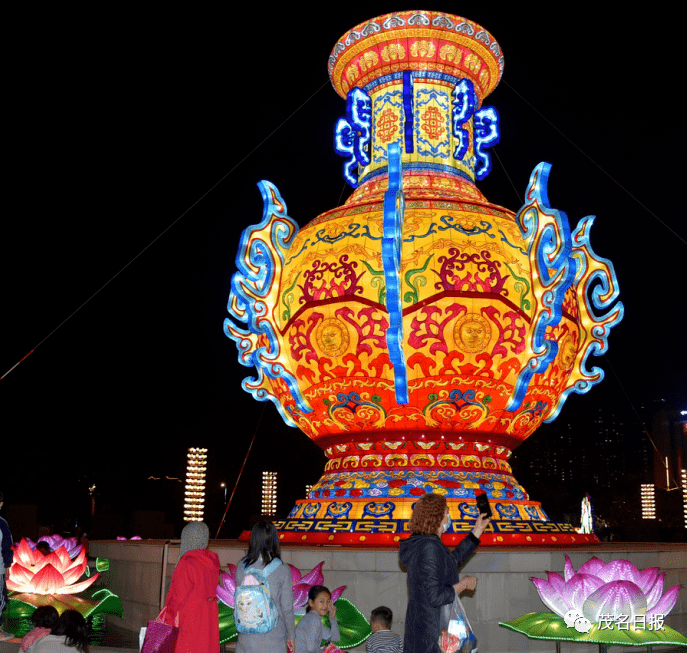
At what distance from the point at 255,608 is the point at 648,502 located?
38.1 m

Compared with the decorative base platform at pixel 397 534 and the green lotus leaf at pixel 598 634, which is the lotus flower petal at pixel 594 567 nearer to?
the green lotus leaf at pixel 598 634

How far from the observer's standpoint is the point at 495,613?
26.8 feet

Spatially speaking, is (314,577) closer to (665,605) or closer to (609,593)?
(609,593)

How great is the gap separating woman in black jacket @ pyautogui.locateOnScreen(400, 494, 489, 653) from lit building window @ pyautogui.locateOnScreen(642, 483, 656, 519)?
37148 millimetres

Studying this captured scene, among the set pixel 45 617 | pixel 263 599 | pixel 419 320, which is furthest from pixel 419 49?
pixel 45 617

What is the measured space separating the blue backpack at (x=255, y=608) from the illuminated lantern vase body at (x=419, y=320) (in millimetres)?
4024

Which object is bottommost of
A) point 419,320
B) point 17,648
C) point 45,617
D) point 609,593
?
point 17,648

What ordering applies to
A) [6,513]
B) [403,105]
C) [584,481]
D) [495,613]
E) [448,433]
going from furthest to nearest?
[584,481], [6,513], [403,105], [448,433], [495,613]

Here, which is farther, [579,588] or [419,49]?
[419,49]

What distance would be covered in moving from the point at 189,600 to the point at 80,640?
88 centimetres

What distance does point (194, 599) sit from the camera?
5988mm

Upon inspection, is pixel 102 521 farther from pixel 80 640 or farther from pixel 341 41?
pixel 80 640

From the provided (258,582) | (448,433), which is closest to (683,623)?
(448,433)

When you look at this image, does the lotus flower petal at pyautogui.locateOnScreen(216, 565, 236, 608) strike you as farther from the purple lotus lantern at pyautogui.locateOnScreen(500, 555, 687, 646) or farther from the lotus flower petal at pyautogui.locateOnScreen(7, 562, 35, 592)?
the lotus flower petal at pyautogui.locateOnScreen(7, 562, 35, 592)
